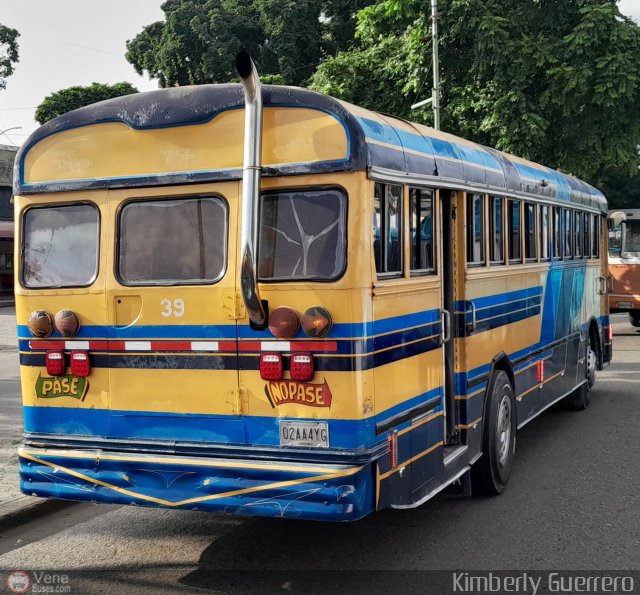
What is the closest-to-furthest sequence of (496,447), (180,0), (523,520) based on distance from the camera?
(523,520) < (496,447) < (180,0)

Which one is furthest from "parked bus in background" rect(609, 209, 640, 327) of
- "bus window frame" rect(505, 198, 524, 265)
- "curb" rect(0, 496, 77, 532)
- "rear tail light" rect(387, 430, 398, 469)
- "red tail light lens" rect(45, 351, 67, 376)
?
"red tail light lens" rect(45, 351, 67, 376)

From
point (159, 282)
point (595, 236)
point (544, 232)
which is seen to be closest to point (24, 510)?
point (159, 282)

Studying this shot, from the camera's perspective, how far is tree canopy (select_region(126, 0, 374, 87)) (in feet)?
123

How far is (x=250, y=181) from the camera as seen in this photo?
4.98 metres

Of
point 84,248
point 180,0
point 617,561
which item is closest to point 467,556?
point 617,561

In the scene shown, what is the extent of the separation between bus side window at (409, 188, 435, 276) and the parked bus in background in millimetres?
14517

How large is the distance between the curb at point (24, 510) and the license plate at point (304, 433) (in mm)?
2534

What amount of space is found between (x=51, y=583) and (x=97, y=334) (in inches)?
57.5

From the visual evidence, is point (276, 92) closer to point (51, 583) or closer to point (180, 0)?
point (51, 583)

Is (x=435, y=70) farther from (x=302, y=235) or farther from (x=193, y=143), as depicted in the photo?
(x=302, y=235)

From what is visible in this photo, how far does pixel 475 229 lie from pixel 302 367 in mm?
2413

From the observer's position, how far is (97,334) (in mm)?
5555

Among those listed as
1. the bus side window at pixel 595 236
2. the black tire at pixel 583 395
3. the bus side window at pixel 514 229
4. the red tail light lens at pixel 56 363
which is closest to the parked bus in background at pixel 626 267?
the bus side window at pixel 595 236

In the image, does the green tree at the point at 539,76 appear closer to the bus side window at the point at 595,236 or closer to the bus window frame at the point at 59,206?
the bus side window at the point at 595,236
